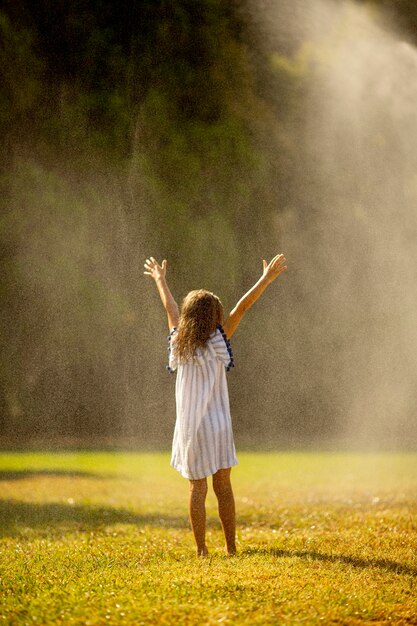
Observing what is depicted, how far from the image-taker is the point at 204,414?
5.92m

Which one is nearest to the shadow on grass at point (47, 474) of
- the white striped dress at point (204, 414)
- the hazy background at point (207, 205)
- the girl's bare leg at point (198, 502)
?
the hazy background at point (207, 205)

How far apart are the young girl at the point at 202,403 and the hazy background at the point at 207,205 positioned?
33.5ft

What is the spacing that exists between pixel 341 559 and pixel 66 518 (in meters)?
4.12

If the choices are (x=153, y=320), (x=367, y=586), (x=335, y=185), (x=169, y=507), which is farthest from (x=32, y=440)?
(x=367, y=586)

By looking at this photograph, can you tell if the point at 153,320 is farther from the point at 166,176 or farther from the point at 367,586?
the point at 367,586

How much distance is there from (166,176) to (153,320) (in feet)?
10.8

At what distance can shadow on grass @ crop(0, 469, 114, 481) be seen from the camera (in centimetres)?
1421

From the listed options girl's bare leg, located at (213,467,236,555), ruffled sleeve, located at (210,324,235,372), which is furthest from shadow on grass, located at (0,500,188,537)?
ruffled sleeve, located at (210,324,235,372)

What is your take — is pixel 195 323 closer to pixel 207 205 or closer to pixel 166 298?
pixel 166 298

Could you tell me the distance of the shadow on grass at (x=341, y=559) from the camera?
605 centimetres

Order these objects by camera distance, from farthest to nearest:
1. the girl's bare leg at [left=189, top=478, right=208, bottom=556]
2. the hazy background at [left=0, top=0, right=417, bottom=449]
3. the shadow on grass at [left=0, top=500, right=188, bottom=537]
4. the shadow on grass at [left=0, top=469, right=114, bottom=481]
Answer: the hazy background at [left=0, top=0, right=417, bottom=449], the shadow on grass at [left=0, top=469, right=114, bottom=481], the shadow on grass at [left=0, top=500, right=188, bottom=537], the girl's bare leg at [left=189, top=478, right=208, bottom=556]

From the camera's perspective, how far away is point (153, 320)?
61.6 feet

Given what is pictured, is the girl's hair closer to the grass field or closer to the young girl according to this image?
the young girl

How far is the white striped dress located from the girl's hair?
0.20 feet
